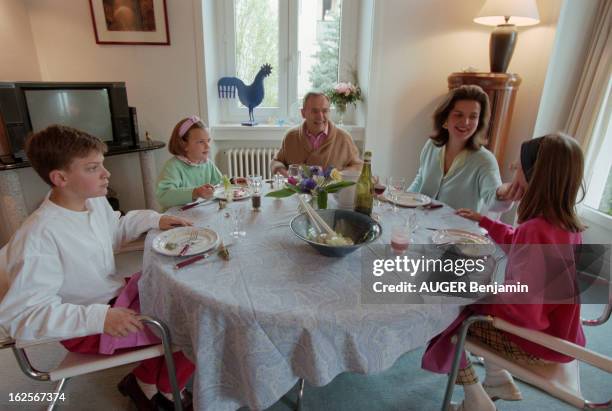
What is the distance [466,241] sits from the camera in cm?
123

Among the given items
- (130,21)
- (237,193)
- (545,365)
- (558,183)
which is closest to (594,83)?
(558,183)

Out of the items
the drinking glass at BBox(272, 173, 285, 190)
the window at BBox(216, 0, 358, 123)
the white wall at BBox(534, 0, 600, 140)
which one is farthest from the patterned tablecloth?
the window at BBox(216, 0, 358, 123)

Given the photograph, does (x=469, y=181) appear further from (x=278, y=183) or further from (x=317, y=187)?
(x=278, y=183)

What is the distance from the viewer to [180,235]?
124 centimetres

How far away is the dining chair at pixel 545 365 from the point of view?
88 cm

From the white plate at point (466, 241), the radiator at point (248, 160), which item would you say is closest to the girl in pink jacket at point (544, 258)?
the white plate at point (466, 241)

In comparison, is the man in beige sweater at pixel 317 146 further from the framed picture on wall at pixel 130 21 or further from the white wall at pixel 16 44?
the white wall at pixel 16 44

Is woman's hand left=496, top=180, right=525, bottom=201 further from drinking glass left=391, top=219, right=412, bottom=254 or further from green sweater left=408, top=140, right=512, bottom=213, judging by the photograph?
drinking glass left=391, top=219, right=412, bottom=254

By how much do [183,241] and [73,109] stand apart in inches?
76.6

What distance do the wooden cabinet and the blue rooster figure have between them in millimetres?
1551

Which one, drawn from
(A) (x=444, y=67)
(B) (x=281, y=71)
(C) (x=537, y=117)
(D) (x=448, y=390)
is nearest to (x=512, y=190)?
(D) (x=448, y=390)

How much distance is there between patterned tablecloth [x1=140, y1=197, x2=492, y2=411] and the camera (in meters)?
0.85

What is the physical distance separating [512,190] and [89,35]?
3.17 meters

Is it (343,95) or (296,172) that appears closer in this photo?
(296,172)
